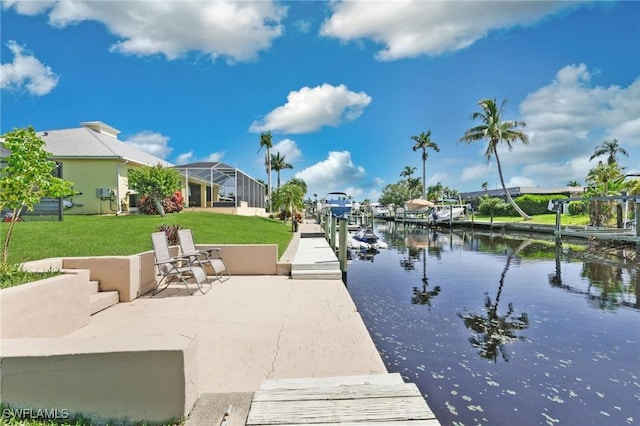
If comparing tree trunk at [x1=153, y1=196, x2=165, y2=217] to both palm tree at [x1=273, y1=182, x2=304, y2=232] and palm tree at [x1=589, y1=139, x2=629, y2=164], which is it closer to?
palm tree at [x1=273, y1=182, x2=304, y2=232]

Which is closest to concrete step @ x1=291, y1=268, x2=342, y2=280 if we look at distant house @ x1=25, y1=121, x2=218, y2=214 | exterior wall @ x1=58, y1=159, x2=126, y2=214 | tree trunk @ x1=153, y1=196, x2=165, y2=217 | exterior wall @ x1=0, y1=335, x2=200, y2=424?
exterior wall @ x1=0, y1=335, x2=200, y2=424

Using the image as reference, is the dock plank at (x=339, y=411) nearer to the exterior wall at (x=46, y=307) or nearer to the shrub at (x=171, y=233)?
the exterior wall at (x=46, y=307)

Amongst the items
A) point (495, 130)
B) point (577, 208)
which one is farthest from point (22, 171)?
point (577, 208)

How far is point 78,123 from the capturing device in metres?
26.9

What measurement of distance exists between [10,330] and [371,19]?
29.3 feet

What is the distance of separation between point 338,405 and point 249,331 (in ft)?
8.63

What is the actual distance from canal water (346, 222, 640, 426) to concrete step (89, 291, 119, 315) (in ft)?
14.7

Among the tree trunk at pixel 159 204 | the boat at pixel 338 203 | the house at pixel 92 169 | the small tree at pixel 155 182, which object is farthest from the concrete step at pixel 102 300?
the boat at pixel 338 203

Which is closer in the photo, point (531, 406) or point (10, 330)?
point (10, 330)

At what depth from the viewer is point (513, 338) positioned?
20.6ft

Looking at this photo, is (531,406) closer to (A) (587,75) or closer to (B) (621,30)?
(B) (621,30)

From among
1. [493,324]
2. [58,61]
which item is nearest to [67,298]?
[493,324]

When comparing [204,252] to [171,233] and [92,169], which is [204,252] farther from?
[92,169]

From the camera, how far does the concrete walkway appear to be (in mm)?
3355
